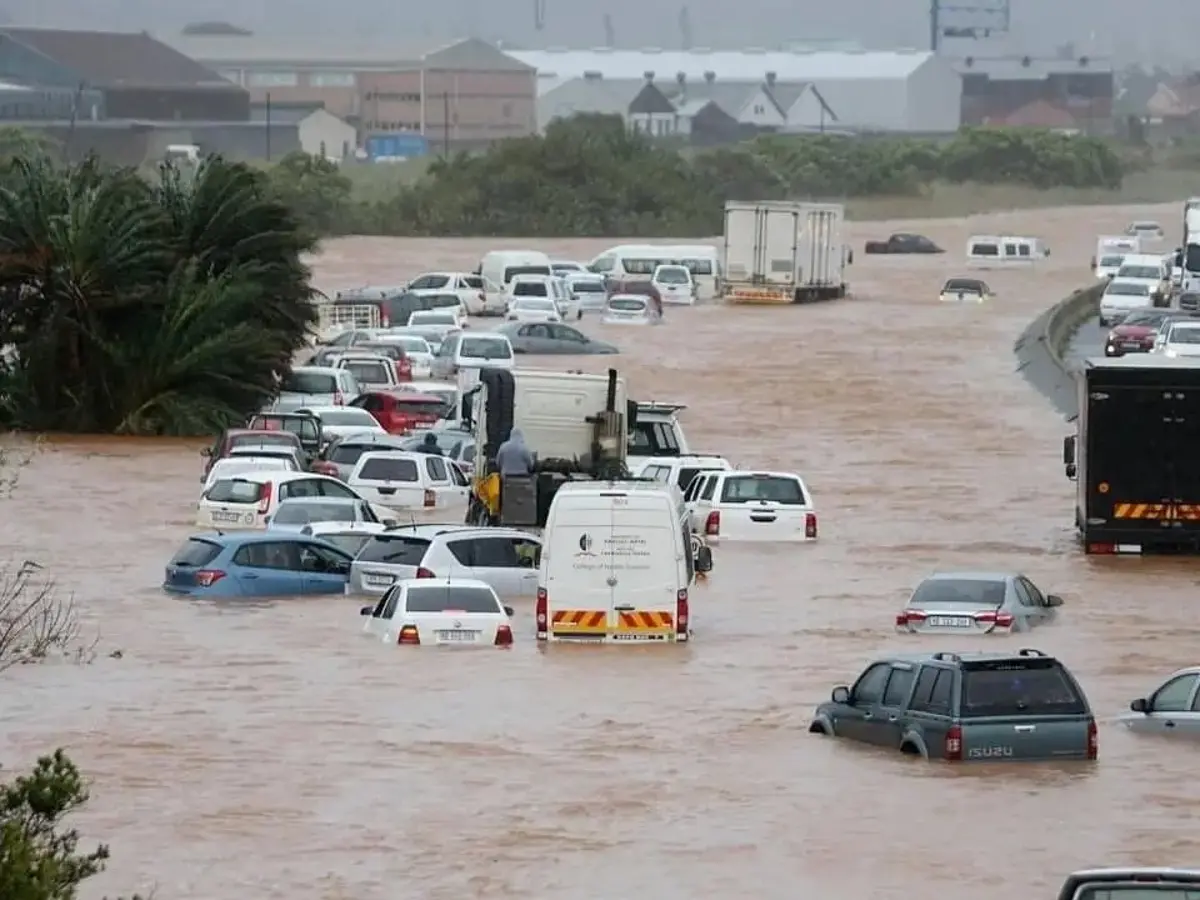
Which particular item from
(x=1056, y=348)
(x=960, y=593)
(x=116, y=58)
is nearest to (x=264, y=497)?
(x=960, y=593)

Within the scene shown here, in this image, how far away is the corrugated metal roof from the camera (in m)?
183

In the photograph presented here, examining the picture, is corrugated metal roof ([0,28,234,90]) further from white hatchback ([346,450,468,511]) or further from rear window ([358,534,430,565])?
rear window ([358,534,430,565])

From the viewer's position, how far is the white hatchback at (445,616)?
98.3 ft

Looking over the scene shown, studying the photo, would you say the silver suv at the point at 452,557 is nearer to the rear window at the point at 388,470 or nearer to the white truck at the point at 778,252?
the rear window at the point at 388,470

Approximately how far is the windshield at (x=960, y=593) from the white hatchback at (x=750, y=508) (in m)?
8.26

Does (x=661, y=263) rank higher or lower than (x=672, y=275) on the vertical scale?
higher

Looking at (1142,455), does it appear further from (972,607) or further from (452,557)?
(452,557)

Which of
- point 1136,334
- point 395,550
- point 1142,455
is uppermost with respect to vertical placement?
point 1142,455

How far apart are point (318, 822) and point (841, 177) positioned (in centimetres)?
14414

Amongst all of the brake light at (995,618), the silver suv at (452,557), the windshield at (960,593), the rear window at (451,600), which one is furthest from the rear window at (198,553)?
the brake light at (995,618)

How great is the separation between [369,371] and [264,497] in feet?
67.2

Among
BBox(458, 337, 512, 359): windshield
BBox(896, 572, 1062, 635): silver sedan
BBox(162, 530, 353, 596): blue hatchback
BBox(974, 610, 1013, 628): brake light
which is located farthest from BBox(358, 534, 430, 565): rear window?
BBox(458, 337, 512, 359): windshield

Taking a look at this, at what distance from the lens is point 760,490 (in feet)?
135

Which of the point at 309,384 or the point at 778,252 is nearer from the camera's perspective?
the point at 309,384
